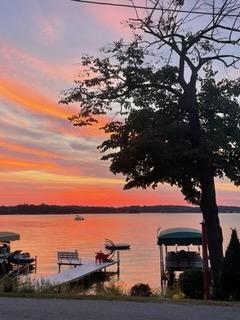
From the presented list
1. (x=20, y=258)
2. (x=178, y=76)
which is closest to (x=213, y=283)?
(x=178, y=76)

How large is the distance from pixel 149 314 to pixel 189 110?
10.8m

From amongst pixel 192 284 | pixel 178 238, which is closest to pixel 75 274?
pixel 178 238

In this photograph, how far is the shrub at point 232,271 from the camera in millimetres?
16641

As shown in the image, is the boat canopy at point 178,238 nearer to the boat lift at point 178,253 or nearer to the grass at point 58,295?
the boat lift at point 178,253

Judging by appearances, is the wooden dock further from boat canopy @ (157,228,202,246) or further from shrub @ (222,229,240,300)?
shrub @ (222,229,240,300)

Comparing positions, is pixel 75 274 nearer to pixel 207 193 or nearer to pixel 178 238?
pixel 178 238

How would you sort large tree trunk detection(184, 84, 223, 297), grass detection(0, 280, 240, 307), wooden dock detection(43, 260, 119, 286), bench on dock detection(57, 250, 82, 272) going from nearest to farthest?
grass detection(0, 280, 240, 307) < large tree trunk detection(184, 84, 223, 297) < wooden dock detection(43, 260, 119, 286) < bench on dock detection(57, 250, 82, 272)

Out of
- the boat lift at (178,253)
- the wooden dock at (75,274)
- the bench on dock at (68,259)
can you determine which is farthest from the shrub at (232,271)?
the bench on dock at (68,259)

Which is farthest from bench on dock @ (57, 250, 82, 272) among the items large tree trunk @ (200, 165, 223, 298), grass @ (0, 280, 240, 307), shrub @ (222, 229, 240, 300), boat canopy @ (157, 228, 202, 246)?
shrub @ (222, 229, 240, 300)

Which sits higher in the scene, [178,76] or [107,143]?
[178,76]

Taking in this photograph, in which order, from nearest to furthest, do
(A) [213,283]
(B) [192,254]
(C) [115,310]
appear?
(C) [115,310]
(A) [213,283]
(B) [192,254]

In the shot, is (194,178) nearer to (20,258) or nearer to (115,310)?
(115,310)

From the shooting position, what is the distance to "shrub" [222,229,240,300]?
1664cm

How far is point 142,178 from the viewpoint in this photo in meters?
21.4
